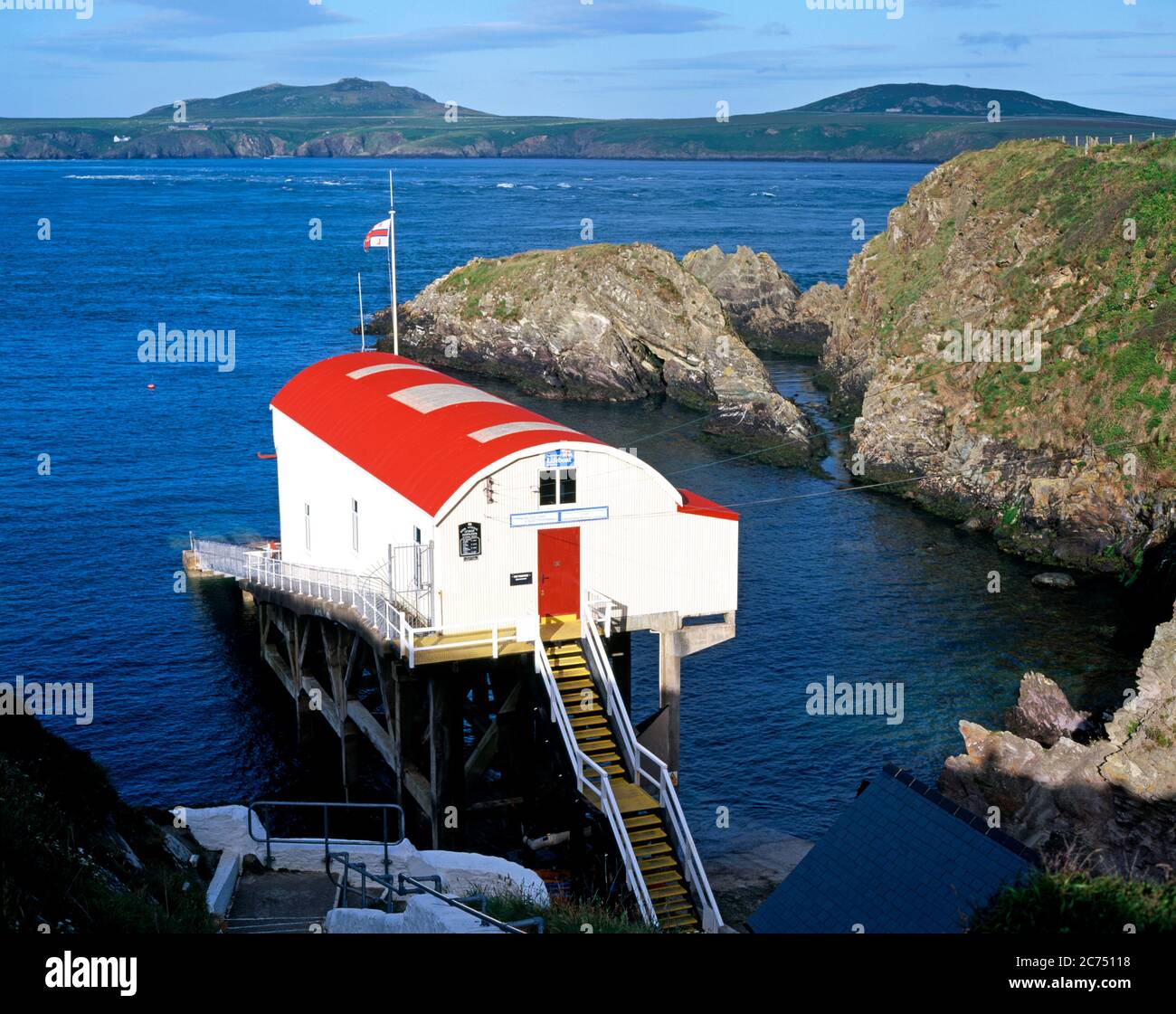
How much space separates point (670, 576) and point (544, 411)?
5884 centimetres

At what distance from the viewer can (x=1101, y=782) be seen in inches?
1320

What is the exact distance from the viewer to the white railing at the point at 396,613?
33719 mm

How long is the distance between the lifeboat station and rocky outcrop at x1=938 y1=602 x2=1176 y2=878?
7764 mm

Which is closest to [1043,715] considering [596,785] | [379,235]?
[596,785]

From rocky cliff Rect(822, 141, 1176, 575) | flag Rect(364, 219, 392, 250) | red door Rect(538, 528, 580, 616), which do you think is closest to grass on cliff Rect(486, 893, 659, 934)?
red door Rect(538, 528, 580, 616)

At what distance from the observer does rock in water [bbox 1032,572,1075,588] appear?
58750 mm

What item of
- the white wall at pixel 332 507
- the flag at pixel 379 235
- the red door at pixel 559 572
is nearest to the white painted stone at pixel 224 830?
the white wall at pixel 332 507

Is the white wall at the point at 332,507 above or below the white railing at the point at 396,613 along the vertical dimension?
above

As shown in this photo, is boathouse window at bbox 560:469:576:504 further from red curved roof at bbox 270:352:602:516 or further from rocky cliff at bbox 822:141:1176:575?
rocky cliff at bbox 822:141:1176:575

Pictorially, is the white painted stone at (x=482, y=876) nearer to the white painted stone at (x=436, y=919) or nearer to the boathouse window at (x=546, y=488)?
the white painted stone at (x=436, y=919)

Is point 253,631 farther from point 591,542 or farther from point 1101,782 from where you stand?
point 1101,782

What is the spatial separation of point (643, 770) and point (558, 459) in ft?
25.2

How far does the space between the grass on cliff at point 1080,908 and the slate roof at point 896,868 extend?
290 cm
